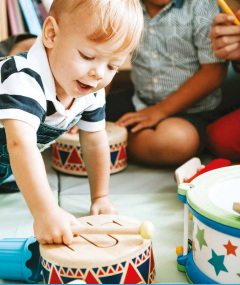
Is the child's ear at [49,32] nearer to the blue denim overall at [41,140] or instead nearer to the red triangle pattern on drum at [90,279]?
the blue denim overall at [41,140]

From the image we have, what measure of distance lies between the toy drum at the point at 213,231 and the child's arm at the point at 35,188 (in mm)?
191

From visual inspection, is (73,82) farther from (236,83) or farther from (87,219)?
(236,83)

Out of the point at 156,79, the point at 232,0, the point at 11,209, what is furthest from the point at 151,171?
the point at 232,0

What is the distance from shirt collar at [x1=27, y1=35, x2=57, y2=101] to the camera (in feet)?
2.55

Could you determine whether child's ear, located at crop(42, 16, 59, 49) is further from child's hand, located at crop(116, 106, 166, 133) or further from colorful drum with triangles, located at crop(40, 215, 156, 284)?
child's hand, located at crop(116, 106, 166, 133)

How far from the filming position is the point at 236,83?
1.49 meters

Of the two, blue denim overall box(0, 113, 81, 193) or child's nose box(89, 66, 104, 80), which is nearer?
child's nose box(89, 66, 104, 80)

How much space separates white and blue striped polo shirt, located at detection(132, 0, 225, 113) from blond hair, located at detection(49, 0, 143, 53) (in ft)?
1.67

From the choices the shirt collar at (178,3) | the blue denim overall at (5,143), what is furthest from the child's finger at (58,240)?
the shirt collar at (178,3)

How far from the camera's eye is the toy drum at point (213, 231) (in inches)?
24.1

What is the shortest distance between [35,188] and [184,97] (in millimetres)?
714

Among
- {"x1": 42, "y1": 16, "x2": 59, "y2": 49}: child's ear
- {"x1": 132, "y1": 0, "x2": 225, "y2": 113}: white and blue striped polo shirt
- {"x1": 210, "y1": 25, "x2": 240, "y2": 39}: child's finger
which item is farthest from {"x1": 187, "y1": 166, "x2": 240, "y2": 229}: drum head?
{"x1": 132, "y1": 0, "x2": 225, "y2": 113}: white and blue striped polo shirt

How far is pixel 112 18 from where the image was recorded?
73 cm

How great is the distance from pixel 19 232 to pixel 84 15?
0.44m
